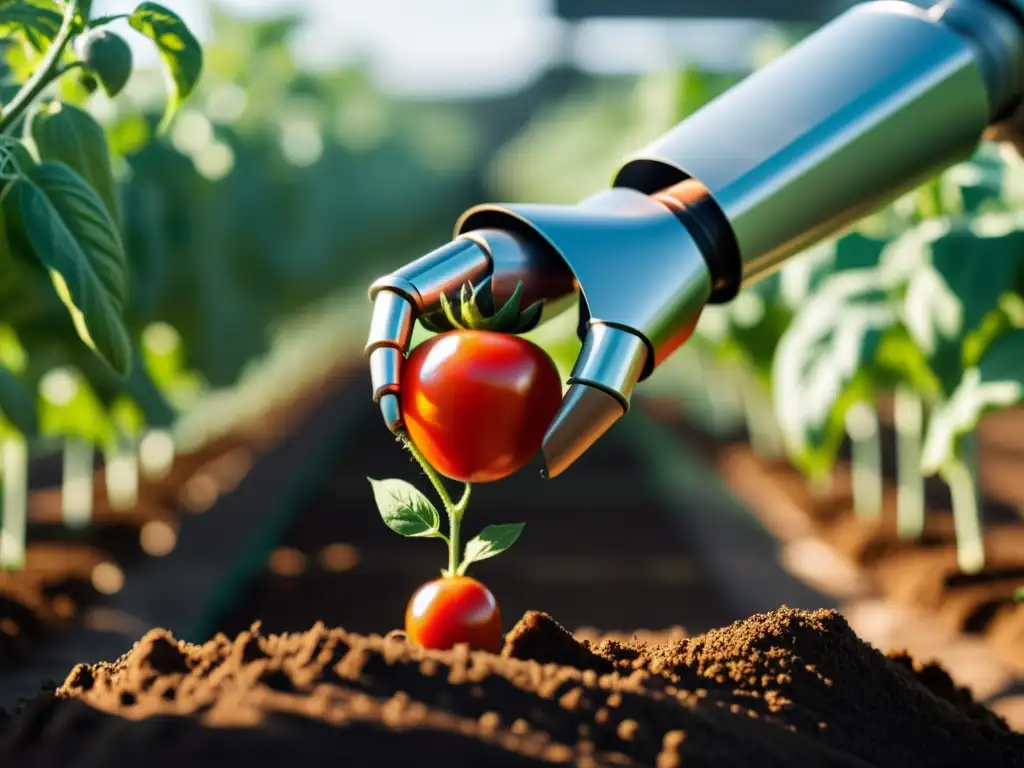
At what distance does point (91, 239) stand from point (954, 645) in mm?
2415

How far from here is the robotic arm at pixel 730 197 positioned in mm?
1341

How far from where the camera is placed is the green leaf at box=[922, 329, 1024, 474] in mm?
2842

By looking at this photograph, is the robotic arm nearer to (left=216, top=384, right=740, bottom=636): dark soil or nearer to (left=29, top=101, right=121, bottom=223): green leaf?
(left=29, top=101, right=121, bottom=223): green leaf

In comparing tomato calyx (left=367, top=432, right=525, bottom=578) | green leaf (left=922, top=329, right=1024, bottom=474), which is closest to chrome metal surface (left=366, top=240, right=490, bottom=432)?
tomato calyx (left=367, top=432, right=525, bottom=578)

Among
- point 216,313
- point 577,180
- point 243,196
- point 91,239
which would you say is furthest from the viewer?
point 577,180

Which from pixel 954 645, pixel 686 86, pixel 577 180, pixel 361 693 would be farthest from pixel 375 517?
pixel 577 180

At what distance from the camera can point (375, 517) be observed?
5.78 m

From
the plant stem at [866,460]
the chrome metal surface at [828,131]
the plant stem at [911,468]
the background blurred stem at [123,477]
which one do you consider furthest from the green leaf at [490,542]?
the background blurred stem at [123,477]

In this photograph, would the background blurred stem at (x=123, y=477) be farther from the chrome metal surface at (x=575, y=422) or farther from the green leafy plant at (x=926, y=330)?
the chrome metal surface at (x=575, y=422)

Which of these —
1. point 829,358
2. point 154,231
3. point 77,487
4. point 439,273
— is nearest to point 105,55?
point 439,273

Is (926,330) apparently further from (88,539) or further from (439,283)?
(88,539)

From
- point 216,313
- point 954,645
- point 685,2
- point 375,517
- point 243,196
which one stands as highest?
point 685,2

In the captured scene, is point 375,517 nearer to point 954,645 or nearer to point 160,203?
point 160,203

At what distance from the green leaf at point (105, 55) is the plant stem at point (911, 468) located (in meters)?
3.42
